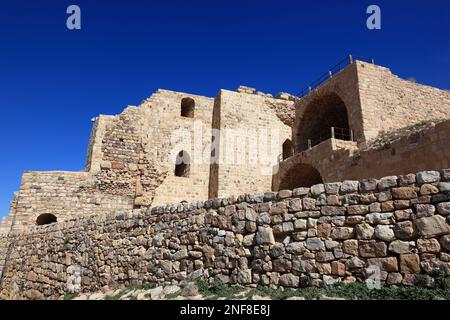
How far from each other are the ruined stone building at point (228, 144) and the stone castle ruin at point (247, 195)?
0.06 meters

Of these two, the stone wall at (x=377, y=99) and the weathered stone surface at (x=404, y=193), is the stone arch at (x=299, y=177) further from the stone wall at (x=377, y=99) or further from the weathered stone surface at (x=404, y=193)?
the weathered stone surface at (x=404, y=193)

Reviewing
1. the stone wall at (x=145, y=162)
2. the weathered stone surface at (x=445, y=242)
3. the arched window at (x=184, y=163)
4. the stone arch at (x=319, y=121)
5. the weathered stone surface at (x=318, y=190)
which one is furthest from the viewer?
the stone arch at (x=319, y=121)

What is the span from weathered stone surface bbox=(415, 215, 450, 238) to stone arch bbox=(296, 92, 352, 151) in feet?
45.5

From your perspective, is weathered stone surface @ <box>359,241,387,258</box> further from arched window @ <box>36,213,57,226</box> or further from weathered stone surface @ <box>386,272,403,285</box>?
arched window @ <box>36,213,57,226</box>

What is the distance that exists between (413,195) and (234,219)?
302cm

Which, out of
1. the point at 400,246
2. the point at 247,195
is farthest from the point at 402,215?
the point at 247,195

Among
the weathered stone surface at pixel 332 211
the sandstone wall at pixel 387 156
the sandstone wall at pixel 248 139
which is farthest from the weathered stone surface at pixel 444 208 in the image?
the sandstone wall at pixel 248 139

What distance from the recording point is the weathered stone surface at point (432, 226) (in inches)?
174

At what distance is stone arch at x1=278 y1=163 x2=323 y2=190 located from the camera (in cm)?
1606

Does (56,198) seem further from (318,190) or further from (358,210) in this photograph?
(358,210)

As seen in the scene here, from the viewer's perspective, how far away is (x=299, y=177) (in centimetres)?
1683

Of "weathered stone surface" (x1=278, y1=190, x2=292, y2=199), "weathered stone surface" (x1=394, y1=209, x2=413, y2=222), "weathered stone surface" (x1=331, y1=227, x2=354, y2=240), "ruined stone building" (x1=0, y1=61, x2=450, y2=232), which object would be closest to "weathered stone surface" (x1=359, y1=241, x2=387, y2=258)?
"weathered stone surface" (x1=331, y1=227, x2=354, y2=240)

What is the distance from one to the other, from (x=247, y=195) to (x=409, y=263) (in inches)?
112
